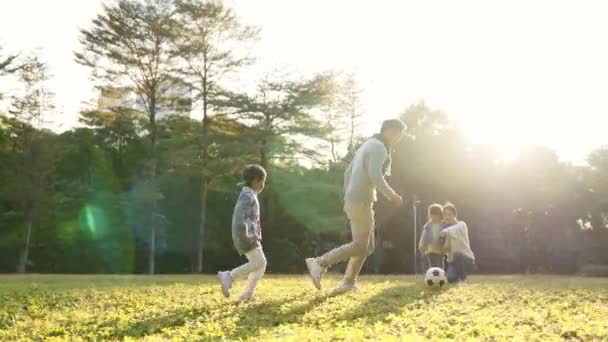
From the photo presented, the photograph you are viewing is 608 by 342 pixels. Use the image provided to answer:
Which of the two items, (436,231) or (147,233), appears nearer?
(436,231)

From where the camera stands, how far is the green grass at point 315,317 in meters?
5.13

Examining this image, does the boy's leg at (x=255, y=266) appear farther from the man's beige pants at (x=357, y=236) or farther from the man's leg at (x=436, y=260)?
the man's leg at (x=436, y=260)

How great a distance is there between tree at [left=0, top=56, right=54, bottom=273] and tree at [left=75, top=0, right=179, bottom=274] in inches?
126

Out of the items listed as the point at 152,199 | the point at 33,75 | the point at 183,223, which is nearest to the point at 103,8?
the point at 33,75

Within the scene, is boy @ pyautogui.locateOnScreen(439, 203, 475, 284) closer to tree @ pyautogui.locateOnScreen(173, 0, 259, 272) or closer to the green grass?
the green grass

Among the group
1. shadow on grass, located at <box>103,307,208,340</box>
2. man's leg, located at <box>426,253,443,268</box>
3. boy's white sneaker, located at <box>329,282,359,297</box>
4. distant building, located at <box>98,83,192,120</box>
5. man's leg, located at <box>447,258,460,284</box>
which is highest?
distant building, located at <box>98,83,192,120</box>

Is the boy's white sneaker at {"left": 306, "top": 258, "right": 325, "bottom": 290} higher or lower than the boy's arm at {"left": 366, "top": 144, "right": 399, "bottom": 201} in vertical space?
lower

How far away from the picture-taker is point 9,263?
31562 millimetres

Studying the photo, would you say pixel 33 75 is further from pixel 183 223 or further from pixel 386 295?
pixel 386 295

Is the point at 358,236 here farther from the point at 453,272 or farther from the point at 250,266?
the point at 453,272

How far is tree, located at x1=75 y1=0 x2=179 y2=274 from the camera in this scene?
3020 centimetres

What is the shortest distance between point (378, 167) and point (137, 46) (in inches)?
967

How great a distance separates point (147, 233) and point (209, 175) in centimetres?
419

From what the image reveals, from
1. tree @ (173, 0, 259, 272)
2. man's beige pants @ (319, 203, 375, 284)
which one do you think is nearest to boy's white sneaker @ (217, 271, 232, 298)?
man's beige pants @ (319, 203, 375, 284)
